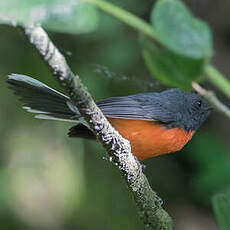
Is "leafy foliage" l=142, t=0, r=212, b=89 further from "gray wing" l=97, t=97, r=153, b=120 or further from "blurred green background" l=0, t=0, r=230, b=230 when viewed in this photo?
"blurred green background" l=0, t=0, r=230, b=230

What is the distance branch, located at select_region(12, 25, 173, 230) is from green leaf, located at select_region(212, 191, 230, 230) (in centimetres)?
51

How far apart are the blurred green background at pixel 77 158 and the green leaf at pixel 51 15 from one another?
4.36 m

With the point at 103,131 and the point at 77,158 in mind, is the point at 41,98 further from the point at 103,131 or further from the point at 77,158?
the point at 77,158

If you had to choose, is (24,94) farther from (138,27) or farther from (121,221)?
(121,221)

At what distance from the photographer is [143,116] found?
4121 millimetres

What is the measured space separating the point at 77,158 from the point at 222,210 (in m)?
4.29

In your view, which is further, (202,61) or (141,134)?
(141,134)

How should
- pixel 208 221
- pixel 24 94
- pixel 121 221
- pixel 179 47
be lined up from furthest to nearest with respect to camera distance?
pixel 208 221 < pixel 121 221 < pixel 24 94 < pixel 179 47

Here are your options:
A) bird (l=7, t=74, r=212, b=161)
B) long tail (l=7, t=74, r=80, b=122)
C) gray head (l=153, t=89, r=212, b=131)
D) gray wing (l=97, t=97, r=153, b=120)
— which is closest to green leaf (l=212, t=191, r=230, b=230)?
long tail (l=7, t=74, r=80, b=122)

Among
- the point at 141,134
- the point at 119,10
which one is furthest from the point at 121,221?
the point at 119,10

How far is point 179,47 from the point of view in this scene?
0.87 m

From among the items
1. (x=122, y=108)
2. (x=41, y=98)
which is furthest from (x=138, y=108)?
(x=41, y=98)

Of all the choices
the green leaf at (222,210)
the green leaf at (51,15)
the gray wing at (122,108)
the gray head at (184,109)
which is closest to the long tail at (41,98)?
the gray wing at (122,108)

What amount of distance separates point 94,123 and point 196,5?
5173 mm
